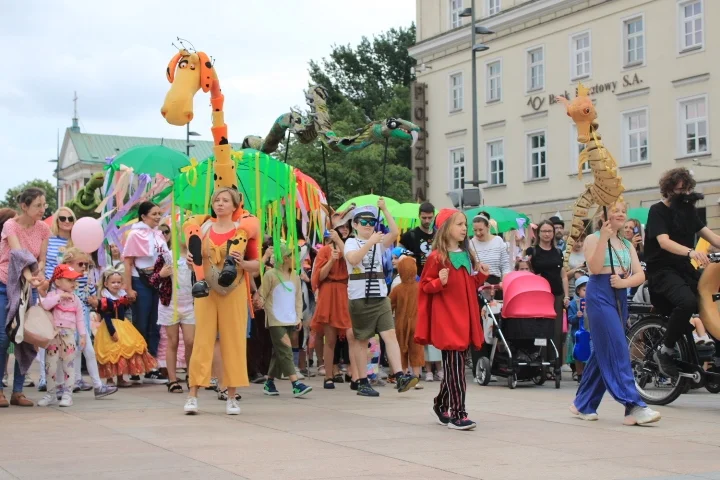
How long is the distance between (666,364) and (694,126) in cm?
2651

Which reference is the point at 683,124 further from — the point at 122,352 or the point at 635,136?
the point at 122,352

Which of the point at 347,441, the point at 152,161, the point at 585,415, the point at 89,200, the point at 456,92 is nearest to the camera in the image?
the point at 347,441

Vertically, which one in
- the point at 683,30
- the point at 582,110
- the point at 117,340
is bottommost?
the point at 117,340

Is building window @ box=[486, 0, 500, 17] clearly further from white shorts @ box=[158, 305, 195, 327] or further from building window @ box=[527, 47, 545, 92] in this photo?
white shorts @ box=[158, 305, 195, 327]

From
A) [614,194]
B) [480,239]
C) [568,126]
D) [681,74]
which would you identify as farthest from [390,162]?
[614,194]

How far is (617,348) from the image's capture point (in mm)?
9055

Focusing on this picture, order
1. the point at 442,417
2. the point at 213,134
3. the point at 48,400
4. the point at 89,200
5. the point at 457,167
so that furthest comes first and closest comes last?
1. the point at 457,167
2. the point at 89,200
3. the point at 213,134
4. the point at 48,400
5. the point at 442,417

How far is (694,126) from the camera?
35375 millimetres

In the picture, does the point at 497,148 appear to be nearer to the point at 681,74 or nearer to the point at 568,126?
the point at 568,126

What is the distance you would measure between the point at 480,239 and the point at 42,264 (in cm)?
528

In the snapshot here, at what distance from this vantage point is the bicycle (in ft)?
33.6

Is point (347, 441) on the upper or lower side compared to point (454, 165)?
lower

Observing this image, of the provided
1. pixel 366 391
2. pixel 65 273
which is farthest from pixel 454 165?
pixel 65 273

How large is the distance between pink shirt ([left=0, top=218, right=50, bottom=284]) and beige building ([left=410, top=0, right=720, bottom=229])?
26843 mm
